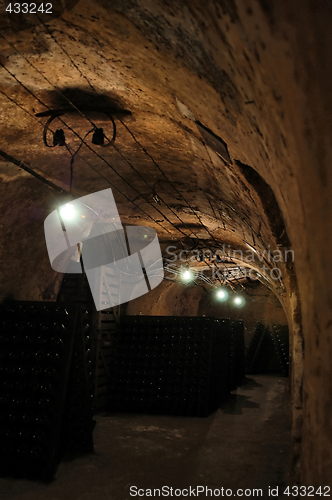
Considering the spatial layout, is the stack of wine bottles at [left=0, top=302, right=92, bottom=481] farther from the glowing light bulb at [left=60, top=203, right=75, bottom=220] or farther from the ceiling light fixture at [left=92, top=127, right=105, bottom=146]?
the ceiling light fixture at [left=92, top=127, right=105, bottom=146]

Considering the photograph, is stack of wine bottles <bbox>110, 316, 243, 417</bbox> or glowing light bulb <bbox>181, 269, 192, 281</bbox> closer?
stack of wine bottles <bbox>110, 316, 243, 417</bbox>

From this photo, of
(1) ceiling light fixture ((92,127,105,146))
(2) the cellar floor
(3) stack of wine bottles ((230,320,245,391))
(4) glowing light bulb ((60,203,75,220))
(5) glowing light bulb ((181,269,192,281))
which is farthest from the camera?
(5) glowing light bulb ((181,269,192,281))

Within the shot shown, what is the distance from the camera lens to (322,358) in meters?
1.43

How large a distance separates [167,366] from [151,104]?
4.60 m

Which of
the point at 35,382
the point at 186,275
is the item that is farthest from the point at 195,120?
the point at 186,275

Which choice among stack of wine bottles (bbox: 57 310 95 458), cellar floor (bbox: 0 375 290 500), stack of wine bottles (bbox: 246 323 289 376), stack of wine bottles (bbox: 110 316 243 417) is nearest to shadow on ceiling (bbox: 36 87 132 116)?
stack of wine bottles (bbox: 57 310 95 458)

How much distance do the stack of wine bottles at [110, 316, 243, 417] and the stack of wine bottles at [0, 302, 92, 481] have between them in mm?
2408

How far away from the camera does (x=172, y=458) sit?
421 cm

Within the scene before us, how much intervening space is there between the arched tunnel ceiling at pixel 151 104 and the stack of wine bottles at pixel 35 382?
5.18ft

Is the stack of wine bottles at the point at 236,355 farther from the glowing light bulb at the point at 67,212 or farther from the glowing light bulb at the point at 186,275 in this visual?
the glowing light bulb at the point at 67,212

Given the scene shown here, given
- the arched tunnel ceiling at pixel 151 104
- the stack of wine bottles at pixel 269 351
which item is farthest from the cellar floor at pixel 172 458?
the stack of wine bottles at pixel 269 351

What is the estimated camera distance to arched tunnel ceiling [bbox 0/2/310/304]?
1.78m

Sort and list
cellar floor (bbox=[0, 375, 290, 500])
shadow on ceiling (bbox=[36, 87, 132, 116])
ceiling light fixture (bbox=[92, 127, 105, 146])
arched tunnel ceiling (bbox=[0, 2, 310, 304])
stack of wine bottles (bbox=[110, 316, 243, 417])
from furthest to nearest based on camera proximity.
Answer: stack of wine bottles (bbox=[110, 316, 243, 417]) → ceiling light fixture (bbox=[92, 127, 105, 146]) → shadow on ceiling (bbox=[36, 87, 132, 116]) → cellar floor (bbox=[0, 375, 290, 500]) → arched tunnel ceiling (bbox=[0, 2, 310, 304])

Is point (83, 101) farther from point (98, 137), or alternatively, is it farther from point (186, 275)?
point (186, 275)
